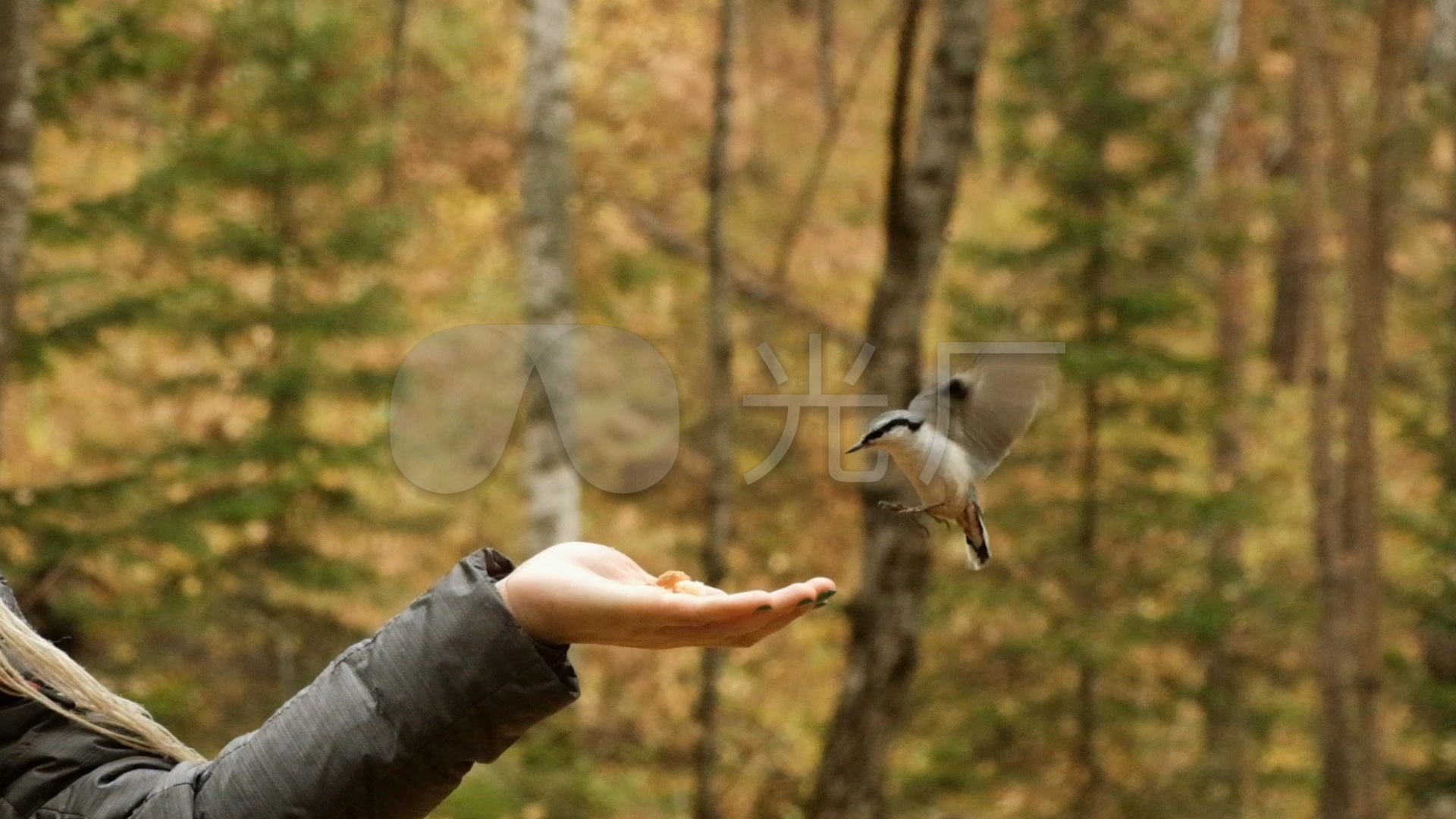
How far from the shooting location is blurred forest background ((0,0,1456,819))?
21.4ft

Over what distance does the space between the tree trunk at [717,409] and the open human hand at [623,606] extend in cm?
469

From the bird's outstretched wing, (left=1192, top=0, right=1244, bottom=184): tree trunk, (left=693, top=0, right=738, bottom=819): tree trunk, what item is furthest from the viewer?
(left=1192, top=0, right=1244, bottom=184): tree trunk

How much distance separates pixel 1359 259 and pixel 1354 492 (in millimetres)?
1435

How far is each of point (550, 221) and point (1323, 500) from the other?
4984mm

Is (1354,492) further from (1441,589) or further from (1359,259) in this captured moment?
(1359,259)

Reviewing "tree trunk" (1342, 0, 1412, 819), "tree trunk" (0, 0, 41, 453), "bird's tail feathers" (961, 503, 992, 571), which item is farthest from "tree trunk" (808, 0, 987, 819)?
"tree trunk" (1342, 0, 1412, 819)

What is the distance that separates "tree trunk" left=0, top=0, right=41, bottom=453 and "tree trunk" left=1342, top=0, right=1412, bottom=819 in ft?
23.0

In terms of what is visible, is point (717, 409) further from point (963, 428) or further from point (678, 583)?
point (963, 428)

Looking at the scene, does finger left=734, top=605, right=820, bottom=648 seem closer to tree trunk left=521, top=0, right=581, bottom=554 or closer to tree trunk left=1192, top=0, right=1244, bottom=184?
tree trunk left=521, top=0, right=581, bottom=554

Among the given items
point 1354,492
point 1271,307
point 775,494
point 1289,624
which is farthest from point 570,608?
point 1271,307

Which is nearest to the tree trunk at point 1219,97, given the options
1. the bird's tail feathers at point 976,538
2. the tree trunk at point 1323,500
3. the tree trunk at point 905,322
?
the tree trunk at point 1323,500

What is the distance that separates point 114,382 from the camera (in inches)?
349

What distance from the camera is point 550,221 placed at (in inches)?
309

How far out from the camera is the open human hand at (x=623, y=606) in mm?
1298
